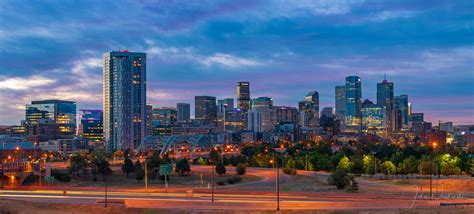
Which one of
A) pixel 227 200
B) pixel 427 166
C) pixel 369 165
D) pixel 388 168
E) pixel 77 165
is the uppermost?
pixel 77 165

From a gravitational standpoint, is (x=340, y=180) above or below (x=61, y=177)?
above

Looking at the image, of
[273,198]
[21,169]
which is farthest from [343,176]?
[21,169]

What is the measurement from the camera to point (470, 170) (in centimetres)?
12762

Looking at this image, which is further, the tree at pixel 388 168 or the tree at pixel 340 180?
the tree at pixel 388 168

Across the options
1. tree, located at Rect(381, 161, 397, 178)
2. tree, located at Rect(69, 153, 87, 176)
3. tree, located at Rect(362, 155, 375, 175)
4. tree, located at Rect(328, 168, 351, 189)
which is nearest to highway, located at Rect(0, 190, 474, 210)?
tree, located at Rect(328, 168, 351, 189)

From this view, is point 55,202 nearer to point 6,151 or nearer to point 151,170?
point 151,170

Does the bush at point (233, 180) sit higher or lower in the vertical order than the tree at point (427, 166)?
lower

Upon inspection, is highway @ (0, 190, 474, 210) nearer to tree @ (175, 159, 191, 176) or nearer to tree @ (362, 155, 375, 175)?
tree @ (175, 159, 191, 176)

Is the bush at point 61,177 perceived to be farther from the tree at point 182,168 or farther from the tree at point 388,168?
the tree at point 388,168

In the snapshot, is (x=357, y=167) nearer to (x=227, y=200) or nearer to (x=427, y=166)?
(x=427, y=166)

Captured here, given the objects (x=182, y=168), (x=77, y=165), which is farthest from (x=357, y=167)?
(x=77, y=165)

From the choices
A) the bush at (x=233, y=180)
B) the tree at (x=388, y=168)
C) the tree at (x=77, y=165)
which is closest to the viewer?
the bush at (x=233, y=180)

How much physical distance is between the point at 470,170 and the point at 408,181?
2929cm

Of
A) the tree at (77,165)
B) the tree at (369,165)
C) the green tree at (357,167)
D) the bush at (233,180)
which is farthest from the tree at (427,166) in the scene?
the tree at (77,165)
